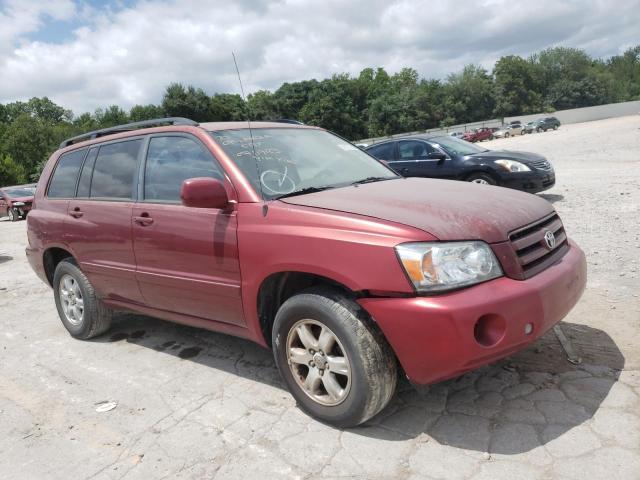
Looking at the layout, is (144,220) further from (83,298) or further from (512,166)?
(512,166)

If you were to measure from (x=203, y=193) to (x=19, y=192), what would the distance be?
20840 mm

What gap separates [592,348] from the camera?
11.5 feet

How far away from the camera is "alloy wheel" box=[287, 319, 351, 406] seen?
2799 millimetres

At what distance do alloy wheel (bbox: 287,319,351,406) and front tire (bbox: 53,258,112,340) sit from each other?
235 cm

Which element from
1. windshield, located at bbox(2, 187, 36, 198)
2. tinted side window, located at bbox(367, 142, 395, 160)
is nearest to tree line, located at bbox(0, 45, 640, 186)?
windshield, located at bbox(2, 187, 36, 198)

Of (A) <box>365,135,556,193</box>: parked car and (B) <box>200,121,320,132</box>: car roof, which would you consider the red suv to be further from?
(A) <box>365,135,556,193</box>: parked car

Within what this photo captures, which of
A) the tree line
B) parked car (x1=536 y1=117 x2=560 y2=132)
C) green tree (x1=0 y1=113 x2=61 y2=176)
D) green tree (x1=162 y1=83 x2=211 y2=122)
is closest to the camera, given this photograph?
green tree (x1=0 y1=113 x2=61 y2=176)

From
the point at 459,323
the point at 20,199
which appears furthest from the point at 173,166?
the point at 20,199

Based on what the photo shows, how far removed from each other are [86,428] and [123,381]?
641 millimetres

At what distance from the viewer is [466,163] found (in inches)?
376

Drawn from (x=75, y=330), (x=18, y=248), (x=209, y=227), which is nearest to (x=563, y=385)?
(x=209, y=227)

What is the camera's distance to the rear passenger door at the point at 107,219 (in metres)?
3.99

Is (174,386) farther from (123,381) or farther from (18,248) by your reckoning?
(18,248)

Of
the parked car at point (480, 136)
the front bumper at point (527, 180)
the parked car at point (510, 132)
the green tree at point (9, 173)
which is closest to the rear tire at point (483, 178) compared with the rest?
the front bumper at point (527, 180)
